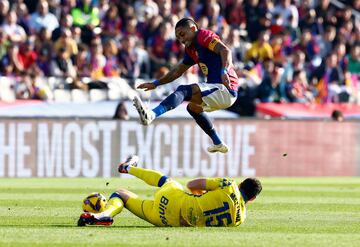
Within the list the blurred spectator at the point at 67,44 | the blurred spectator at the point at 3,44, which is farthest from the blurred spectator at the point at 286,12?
the blurred spectator at the point at 3,44

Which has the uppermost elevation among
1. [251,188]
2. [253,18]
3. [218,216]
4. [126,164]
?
[253,18]

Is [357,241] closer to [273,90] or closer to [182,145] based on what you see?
[182,145]

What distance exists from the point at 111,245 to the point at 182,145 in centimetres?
1338

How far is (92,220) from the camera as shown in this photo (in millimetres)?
11938

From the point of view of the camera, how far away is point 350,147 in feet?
81.4

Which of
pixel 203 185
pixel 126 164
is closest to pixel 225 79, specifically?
pixel 126 164

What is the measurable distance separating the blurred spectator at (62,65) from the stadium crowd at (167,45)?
2cm

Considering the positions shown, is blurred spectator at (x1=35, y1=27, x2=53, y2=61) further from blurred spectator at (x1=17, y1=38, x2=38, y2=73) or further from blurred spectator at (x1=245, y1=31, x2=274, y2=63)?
blurred spectator at (x1=245, y1=31, x2=274, y2=63)

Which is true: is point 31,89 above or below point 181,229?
above

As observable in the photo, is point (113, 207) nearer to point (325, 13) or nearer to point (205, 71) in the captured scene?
point (205, 71)

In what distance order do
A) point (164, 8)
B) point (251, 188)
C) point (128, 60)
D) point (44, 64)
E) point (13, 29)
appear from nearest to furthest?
point (251, 188) < point (44, 64) < point (13, 29) < point (128, 60) < point (164, 8)

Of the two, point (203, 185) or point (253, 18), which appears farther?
point (253, 18)

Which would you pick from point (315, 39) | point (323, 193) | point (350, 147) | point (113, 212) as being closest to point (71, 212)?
point (113, 212)

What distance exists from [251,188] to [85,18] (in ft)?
51.1
